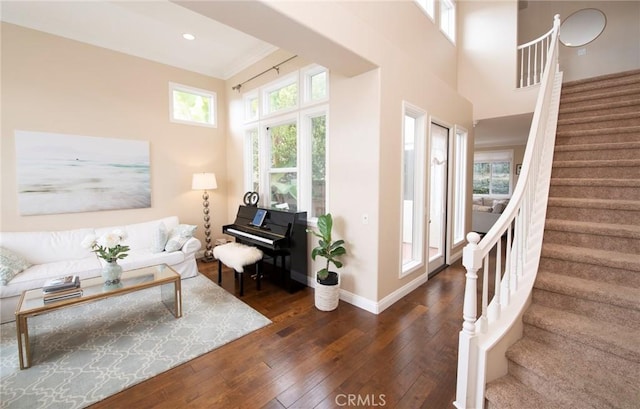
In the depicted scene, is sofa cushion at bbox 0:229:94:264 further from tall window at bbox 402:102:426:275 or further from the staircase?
the staircase

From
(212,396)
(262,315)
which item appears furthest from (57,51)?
(212,396)

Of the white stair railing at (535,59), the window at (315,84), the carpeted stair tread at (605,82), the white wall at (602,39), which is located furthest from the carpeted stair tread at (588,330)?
the white wall at (602,39)

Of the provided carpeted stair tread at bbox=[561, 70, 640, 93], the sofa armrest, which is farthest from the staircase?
the sofa armrest

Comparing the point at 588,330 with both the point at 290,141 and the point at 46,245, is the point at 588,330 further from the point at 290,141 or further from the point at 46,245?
the point at 46,245

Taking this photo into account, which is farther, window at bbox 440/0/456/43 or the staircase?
window at bbox 440/0/456/43

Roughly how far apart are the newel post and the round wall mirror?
21.5 ft

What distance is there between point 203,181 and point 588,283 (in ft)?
15.6

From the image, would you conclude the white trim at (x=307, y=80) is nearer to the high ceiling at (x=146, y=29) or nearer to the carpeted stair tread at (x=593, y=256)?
the high ceiling at (x=146, y=29)

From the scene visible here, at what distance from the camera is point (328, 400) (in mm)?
1726

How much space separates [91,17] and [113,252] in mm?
2912

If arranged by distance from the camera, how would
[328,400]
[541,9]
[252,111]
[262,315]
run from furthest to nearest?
[541,9] < [252,111] < [262,315] < [328,400]

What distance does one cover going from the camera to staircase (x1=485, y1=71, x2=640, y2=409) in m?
1.46

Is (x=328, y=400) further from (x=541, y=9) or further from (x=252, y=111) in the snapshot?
(x=541, y=9)

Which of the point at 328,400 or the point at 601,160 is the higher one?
the point at 601,160
